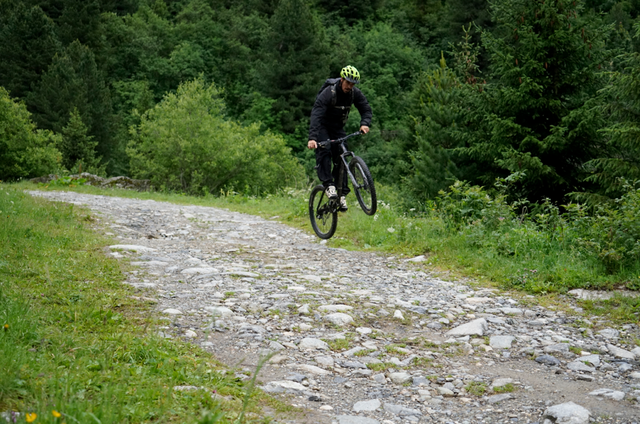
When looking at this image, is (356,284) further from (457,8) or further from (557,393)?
(457,8)

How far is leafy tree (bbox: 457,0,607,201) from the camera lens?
14852 mm

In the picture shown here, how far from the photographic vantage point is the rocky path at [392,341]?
312 cm

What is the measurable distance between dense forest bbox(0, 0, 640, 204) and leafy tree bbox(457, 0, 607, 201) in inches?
2.0

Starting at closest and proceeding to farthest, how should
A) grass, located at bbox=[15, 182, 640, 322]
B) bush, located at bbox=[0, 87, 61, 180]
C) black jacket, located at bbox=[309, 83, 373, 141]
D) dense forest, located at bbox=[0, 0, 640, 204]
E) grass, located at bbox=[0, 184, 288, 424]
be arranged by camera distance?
grass, located at bbox=[0, 184, 288, 424] → grass, located at bbox=[15, 182, 640, 322] → black jacket, located at bbox=[309, 83, 373, 141] → dense forest, located at bbox=[0, 0, 640, 204] → bush, located at bbox=[0, 87, 61, 180]

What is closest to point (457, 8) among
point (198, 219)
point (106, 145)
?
point (106, 145)

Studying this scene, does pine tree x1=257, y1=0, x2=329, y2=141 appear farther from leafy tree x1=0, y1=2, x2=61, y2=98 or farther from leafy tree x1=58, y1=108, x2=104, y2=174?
leafy tree x1=0, y1=2, x2=61, y2=98

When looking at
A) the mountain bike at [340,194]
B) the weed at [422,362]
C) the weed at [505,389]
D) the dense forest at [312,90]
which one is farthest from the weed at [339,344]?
the dense forest at [312,90]

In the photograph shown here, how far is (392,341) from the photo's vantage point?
169 inches

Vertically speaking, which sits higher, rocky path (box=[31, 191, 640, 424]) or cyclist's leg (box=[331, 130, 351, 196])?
cyclist's leg (box=[331, 130, 351, 196])

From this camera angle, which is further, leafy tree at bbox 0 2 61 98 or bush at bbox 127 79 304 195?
leafy tree at bbox 0 2 61 98

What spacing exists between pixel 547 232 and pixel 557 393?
4.98 meters

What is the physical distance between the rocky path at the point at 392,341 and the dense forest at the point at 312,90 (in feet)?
13.4

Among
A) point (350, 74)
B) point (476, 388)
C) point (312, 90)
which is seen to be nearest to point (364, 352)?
point (476, 388)

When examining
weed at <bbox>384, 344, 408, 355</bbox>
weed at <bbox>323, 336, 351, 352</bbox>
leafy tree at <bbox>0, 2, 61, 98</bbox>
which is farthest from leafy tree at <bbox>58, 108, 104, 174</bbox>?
weed at <bbox>384, 344, 408, 355</bbox>
